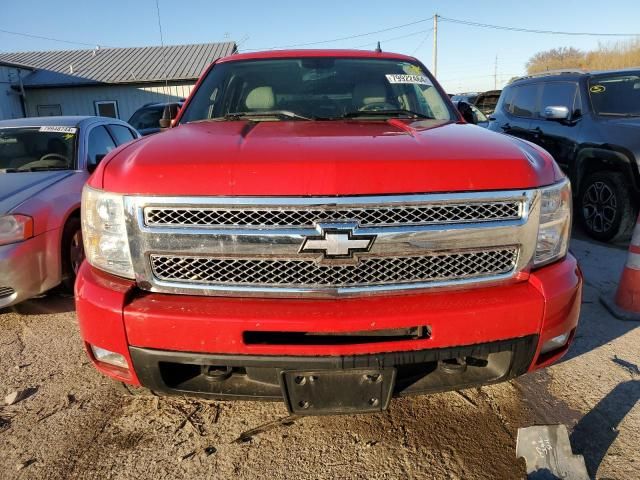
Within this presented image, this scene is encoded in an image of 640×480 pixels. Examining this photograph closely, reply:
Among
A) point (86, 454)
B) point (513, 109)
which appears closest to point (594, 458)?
point (86, 454)

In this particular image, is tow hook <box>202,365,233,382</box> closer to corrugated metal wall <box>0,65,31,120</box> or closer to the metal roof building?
the metal roof building

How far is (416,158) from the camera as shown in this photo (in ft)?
6.02

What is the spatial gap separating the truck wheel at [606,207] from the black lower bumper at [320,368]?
404cm

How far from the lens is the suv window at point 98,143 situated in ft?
15.3

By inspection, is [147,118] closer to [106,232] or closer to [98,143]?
[98,143]

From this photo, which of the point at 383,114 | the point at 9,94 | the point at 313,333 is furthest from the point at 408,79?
the point at 9,94

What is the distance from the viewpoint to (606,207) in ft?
17.5

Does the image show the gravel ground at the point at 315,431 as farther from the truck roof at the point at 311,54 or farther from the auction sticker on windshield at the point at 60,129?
the auction sticker on windshield at the point at 60,129

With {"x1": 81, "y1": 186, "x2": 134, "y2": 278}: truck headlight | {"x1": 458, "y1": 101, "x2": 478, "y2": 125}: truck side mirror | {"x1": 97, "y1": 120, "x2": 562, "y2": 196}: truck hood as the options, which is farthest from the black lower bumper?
{"x1": 458, "y1": 101, "x2": 478, "y2": 125}: truck side mirror

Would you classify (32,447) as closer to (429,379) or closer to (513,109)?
(429,379)

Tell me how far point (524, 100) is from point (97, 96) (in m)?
20.9

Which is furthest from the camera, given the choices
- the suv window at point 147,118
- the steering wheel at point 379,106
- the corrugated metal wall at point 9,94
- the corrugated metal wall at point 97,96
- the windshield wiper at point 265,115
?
the corrugated metal wall at point 97,96

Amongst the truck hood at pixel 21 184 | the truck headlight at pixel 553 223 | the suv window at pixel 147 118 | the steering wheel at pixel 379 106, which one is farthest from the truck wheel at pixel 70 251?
the suv window at pixel 147 118

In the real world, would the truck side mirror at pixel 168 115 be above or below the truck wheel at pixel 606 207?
above
